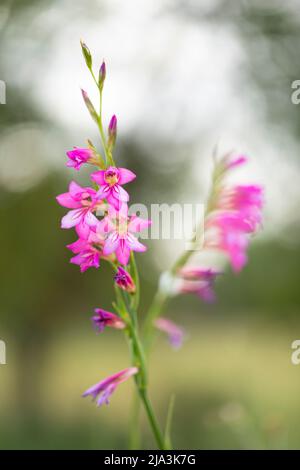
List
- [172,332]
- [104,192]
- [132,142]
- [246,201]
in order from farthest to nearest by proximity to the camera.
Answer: [132,142], [172,332], [246,201], [104,192]

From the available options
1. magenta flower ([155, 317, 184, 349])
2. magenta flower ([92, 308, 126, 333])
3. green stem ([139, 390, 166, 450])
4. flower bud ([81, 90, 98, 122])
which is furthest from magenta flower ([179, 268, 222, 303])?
flower bud ([81, 90, 98, 122])

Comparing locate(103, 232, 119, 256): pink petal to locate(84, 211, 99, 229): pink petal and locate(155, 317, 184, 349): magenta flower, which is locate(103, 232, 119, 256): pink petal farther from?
locate(155, 317, 184, 349): magenta flower

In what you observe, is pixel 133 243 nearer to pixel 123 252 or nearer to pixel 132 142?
pixel 123 252

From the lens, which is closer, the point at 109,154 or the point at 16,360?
the point at 109,154

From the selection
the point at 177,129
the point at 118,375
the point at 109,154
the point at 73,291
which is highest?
the point at 177,129

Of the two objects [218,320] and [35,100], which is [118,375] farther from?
[218,320]

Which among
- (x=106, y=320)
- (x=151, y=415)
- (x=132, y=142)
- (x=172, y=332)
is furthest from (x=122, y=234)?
(x=132, y=142)
